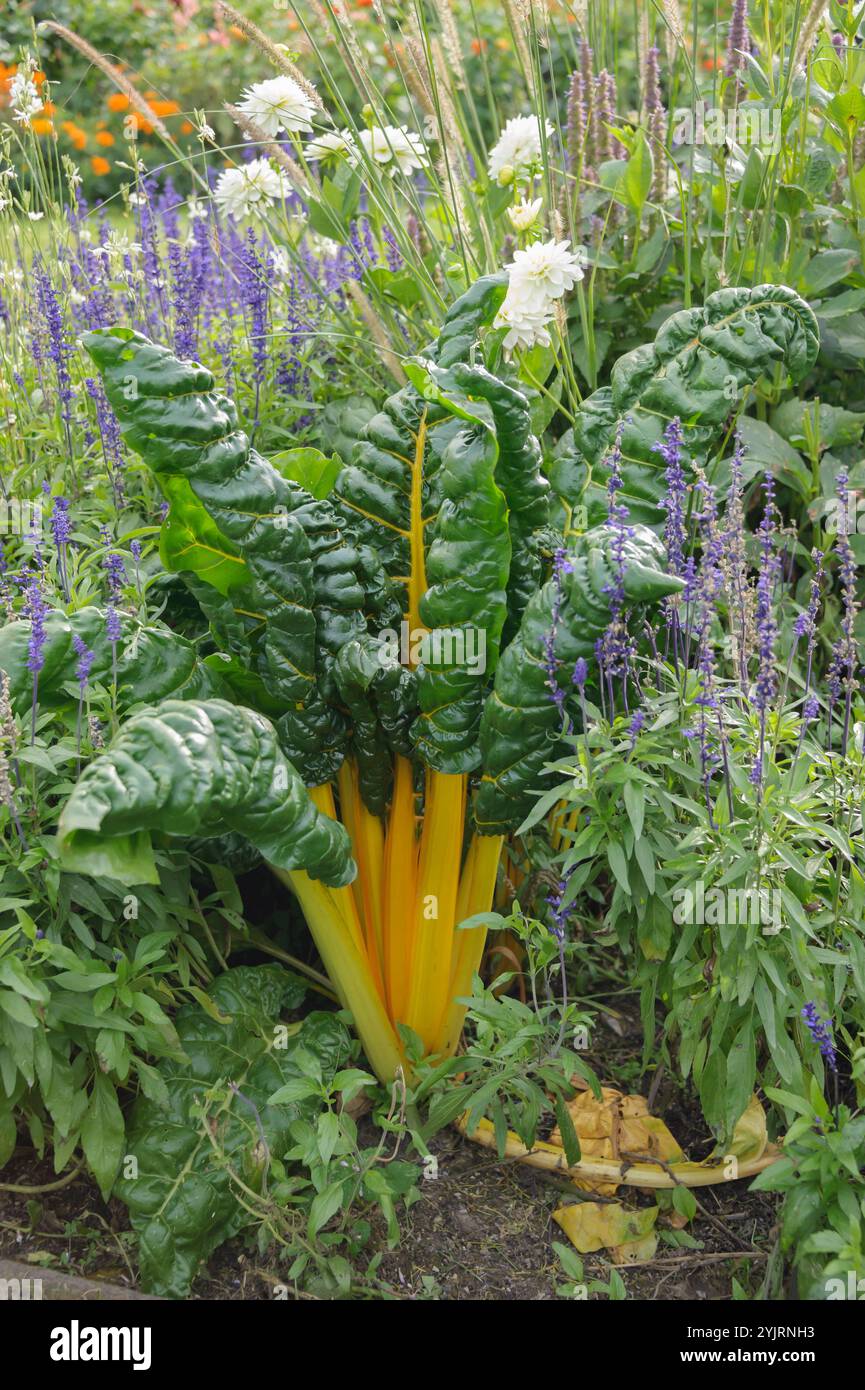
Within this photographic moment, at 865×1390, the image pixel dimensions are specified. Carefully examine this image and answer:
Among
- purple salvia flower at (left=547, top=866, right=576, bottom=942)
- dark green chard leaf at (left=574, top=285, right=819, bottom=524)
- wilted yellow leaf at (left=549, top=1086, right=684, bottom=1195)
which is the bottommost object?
wilted yellow leaf at (left=549, top=1086, right=684, bottom=1195)

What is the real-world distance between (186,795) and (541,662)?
0.67 metres

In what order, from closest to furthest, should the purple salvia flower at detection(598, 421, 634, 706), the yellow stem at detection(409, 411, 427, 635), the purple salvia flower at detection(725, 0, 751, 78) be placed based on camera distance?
1. the purple salvia flower at detection(598, 421, 634, 706)
2. the yellow stem at detection(409, 411, 427, 635)
3. the purple salvia flower at detection(725, 0, 751, 78)

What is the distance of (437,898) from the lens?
255 centimetres

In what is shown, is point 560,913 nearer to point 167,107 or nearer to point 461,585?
point 461,585

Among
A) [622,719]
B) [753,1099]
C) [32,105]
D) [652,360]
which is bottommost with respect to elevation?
[753,1099]

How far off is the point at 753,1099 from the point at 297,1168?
0.83m

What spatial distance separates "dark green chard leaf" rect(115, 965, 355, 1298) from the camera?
2236 millimetres

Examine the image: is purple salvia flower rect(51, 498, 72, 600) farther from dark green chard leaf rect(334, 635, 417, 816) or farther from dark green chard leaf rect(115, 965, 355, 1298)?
dark green chard leaf rect(115, 965, 355, 1298)

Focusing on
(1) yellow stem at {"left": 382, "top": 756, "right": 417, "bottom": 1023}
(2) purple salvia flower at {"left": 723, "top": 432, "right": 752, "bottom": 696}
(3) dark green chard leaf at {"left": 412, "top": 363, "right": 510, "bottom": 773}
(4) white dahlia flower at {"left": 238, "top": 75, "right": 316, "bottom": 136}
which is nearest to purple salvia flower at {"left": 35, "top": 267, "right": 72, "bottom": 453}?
(4) white dahlia flower at {"left": 238, "top": 75, "right": 316, "bottom": 136}

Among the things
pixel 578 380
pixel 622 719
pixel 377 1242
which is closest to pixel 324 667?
pixel 622 719

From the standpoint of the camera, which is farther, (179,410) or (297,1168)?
(297,1168)

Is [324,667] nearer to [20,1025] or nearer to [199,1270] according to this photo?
[20,1025]

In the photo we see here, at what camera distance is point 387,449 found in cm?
251

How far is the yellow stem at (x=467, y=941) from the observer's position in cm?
262
